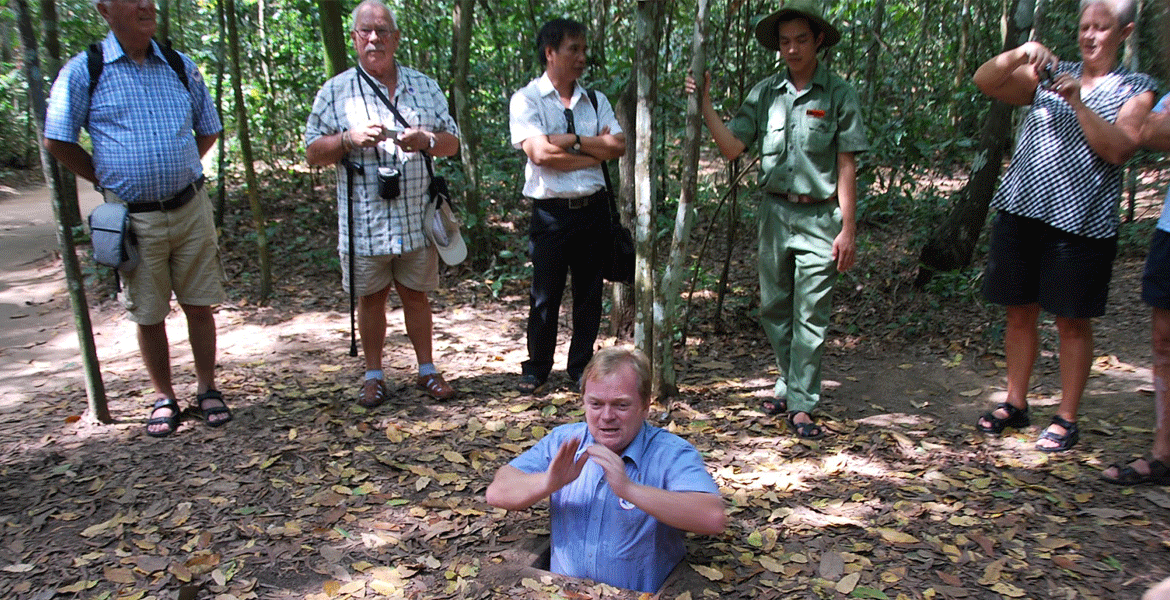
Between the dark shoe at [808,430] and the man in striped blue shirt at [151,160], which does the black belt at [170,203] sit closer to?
the man in striped blue shirt at [151,160]

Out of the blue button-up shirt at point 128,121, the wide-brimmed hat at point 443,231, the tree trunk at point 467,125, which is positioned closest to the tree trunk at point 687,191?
the wide-brimmed hat at point 443,231

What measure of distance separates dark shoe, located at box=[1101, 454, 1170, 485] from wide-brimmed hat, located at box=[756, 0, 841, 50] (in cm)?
245

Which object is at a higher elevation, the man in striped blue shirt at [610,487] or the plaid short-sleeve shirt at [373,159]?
the plaid short-sleeve shirt at [373,159]

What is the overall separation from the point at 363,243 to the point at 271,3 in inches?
439

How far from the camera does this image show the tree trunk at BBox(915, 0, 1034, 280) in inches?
231

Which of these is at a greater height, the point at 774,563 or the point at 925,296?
the point at 925,296

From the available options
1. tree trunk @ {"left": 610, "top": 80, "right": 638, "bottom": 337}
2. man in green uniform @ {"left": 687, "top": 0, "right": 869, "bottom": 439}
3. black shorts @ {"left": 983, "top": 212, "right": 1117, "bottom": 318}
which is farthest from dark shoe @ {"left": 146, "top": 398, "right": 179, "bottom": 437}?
black shorts @ {"left": 983, "top": 212, "right": 1117, "bottom": 318}

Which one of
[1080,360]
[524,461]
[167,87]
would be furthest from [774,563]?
[167,87]

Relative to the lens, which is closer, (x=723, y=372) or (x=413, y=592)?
(x=413, y=592)

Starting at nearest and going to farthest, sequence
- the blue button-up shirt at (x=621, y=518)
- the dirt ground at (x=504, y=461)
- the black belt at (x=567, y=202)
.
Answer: the blue button-up shirt at (x=621, y=518) < the dirt ground at (x=504, y=461) < the black belt at (x=567, y=202)

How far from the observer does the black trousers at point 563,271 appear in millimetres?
4516

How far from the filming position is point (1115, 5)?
3.40 meters

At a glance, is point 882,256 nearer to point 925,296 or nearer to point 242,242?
point 925,296

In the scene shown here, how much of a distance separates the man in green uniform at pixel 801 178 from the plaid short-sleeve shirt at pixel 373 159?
156cm
